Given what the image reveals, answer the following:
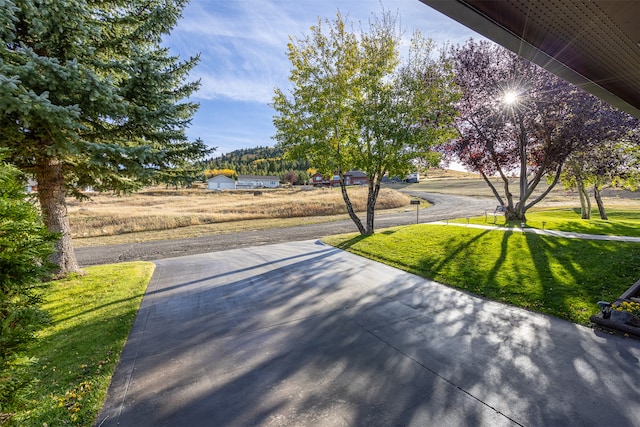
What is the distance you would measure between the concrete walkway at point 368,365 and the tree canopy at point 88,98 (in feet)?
9.53

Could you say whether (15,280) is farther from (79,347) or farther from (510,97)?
(510,97)

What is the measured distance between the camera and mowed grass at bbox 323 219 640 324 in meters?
5.77

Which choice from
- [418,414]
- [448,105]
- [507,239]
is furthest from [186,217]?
[418,414]

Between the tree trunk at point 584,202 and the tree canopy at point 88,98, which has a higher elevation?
the tree canopy at point 88,98

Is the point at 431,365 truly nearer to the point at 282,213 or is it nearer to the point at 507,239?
the point at 507,239

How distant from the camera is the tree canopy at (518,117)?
459 inches

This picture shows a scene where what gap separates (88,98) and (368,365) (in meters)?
7.78

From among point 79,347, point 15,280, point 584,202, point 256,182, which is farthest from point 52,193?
point 256,182

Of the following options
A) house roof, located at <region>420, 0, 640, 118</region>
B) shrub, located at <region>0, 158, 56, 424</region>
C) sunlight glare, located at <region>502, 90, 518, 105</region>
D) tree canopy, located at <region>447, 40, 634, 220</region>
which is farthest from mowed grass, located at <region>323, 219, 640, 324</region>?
shrub, located at <region>0, 158, 56, 424</region>

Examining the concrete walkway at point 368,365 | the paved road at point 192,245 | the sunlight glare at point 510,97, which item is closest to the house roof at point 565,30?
the concrete walkway at point 368,365

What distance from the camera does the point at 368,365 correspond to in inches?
154

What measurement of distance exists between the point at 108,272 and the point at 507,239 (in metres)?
14.0

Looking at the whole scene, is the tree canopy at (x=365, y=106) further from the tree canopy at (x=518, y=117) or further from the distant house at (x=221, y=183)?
the distant house at (x=221, y=183)

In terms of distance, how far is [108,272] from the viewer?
376 inches
